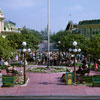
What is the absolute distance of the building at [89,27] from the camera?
78.6 metres

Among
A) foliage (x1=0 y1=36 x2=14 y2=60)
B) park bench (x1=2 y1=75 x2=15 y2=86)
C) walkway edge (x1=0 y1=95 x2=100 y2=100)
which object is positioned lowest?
walkway edge (x1=0 y1=95 x2=100 y2=100)

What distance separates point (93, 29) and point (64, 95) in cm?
6468

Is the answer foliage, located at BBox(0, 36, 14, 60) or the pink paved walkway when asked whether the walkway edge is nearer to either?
the pink paved walkway

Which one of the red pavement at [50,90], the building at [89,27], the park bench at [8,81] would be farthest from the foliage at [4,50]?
the building at [89,27]

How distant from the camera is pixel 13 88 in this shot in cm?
1858

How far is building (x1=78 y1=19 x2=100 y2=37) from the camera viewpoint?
78625mm

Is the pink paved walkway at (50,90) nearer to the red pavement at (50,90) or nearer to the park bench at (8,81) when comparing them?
the red pavement at (50,90)

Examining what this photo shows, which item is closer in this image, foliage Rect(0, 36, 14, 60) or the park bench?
the park bench

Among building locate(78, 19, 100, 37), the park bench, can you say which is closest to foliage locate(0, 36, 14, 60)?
the park bench

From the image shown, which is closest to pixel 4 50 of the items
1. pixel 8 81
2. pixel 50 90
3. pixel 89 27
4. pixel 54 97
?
pixel 8 81

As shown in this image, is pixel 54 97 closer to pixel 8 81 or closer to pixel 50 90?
pixel 50 90

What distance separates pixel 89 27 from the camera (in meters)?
79.9

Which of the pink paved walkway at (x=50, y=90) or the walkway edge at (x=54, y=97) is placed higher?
the pink paved walkway at (x=50, y=90)

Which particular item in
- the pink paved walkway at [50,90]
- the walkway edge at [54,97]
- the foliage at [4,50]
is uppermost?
the foliage at [4,50]
